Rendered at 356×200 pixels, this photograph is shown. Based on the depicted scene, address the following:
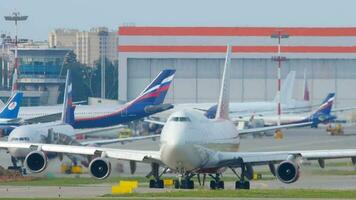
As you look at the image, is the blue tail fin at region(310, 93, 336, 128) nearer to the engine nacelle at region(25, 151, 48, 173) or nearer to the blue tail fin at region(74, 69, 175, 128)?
the blue tail fin at region(74, 69, 175, 128)

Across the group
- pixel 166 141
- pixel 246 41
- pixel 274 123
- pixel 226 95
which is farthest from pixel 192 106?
pixel 166 141

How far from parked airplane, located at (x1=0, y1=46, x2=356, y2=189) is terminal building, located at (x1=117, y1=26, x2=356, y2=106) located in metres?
111

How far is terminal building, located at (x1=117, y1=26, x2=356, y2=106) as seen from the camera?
167000mm

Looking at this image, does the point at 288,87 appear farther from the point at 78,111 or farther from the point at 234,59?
the point at 78,111

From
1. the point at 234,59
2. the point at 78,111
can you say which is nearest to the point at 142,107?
the point at 78,111

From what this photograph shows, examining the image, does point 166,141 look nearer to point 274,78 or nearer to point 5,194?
point 5,194

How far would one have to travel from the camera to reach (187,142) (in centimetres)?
5269

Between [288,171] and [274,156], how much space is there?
1493 mm

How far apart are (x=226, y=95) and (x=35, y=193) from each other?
48.1 ft

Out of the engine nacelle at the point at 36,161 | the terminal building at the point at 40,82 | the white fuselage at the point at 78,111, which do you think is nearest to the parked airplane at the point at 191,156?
the engine nacelle at the point at 36,161

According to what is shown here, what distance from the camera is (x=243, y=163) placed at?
5450 cm

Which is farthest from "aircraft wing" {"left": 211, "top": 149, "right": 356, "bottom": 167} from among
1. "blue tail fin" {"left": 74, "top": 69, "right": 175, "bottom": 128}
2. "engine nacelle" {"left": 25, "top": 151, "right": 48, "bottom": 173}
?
"blue tail fin" {"left": 74, "top": 69, "right": 175, "bottom": 128}

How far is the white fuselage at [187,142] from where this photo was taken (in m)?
52.2

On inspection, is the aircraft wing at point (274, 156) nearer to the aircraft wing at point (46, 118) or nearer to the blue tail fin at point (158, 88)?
the aircraft wing at point (46, 118)
